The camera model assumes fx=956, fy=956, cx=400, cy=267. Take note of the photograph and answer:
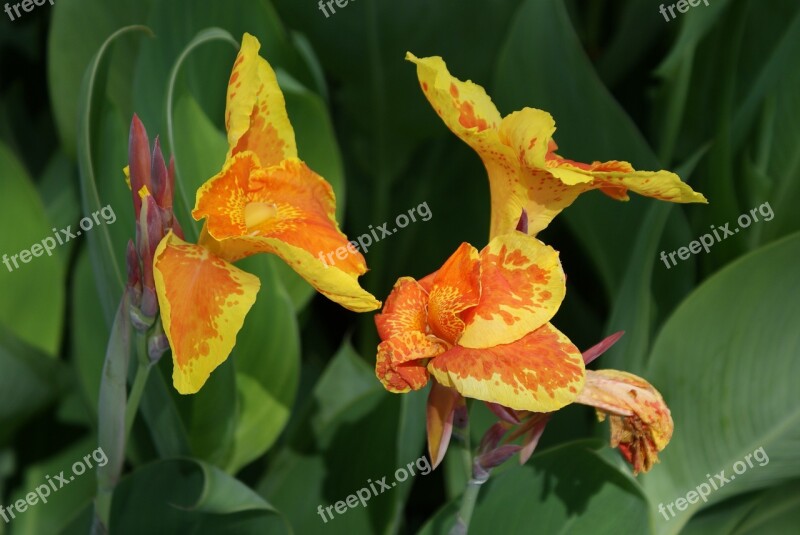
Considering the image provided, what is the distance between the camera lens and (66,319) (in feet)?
3.68

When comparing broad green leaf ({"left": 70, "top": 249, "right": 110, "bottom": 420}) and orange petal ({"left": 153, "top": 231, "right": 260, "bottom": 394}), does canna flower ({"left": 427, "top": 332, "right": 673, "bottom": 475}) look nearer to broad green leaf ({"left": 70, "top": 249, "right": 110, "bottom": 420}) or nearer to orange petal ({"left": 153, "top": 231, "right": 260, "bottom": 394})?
orange petal ({"left": 153, "top": 231, "right": 260, "bottom": 394})

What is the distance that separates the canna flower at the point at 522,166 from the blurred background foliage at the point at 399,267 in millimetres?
201

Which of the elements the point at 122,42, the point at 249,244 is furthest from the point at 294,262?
Answer: the point at 122,42

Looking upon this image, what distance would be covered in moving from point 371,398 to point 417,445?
2.4 inches

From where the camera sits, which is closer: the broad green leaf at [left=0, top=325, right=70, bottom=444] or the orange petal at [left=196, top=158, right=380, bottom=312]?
the orange petal at [left=196, top=158, right=380, bottom=312]

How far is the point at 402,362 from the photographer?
0.50 meters

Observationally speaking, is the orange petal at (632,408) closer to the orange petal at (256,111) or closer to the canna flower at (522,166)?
the canna flower at (522,166)

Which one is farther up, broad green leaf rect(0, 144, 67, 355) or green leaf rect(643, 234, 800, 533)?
broad green leaf rect(0, 144, 67, 355)

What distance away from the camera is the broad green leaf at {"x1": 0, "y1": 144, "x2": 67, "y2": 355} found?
0.92m

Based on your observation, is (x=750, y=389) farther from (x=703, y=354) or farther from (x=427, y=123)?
(x=427, y=123)

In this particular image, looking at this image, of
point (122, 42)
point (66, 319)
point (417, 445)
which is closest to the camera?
point (417, 445)

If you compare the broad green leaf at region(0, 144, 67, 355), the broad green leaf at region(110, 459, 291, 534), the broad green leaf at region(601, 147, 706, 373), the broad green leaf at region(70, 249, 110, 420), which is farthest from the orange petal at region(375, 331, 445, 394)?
the broad green leaf at region(0, 144, 67, 355)

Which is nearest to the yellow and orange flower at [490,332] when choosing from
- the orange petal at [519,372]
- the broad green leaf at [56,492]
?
the orange petal at [519,372]

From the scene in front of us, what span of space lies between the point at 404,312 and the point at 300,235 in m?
0.08
